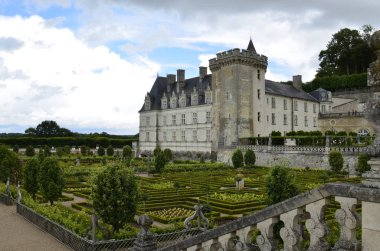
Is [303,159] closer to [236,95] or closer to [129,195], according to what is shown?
[236,95]

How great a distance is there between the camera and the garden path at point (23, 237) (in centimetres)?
1127

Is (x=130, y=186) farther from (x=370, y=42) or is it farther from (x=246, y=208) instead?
(x=370, y=42)

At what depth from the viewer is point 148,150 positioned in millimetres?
56500

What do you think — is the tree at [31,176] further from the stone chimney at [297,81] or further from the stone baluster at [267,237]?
the stone chimney at [297,81]

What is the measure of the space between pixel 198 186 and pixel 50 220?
38.2 ft

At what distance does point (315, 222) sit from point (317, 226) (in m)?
0.06

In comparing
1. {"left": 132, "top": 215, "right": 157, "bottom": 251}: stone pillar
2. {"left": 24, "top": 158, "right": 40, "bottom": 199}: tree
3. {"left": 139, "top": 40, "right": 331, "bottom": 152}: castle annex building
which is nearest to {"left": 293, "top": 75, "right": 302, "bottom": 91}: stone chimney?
{"left": 139, "top": 40, "right": 331, "bottom": 152}: castle annex building

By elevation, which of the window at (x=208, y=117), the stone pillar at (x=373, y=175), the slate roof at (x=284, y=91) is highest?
the slate roof at (x=284, y=91)

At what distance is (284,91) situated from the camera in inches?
2015

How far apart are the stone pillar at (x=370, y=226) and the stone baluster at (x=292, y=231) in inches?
27.2

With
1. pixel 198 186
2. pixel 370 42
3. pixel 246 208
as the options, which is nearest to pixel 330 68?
pixel 198 186

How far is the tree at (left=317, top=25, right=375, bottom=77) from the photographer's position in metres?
59.6

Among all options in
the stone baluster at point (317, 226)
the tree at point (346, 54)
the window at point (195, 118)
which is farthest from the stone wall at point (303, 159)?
the tree at point (346, 54)

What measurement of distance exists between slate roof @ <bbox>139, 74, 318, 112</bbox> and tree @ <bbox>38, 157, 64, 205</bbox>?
33255mm
